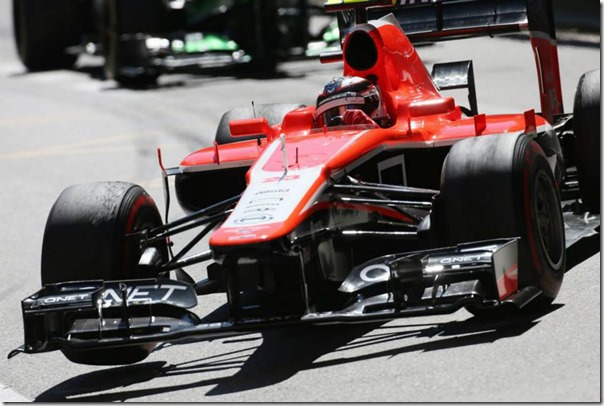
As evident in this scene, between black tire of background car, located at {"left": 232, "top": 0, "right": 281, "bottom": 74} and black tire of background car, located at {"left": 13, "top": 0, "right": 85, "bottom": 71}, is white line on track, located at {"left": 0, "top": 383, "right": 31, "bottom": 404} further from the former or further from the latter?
black tire of background car, located at {"left": 13, "top": 0, "right": 85, "bottom": 71}

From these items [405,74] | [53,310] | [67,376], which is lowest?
[67,376]

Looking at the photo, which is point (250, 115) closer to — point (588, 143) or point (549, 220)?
point (588, 143)

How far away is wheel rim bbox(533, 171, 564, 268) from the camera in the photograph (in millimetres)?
7012

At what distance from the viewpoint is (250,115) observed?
9.69 metres

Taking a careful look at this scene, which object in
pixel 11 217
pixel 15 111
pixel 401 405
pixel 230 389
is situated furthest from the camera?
pixel 15 111

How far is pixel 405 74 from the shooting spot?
28.2 ft

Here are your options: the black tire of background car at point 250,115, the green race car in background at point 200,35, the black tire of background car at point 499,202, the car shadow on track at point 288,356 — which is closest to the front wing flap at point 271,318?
the black tire of background car at point 499,202

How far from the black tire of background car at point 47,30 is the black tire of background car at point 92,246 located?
15530 mm

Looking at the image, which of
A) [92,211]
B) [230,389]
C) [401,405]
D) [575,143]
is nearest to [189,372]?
[230,389]

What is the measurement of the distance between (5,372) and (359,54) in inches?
116

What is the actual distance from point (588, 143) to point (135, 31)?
12.1 m

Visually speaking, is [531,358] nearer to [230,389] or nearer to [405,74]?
[230,389]

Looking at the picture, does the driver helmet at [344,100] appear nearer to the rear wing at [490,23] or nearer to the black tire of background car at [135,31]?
the rear wing at [490,23]

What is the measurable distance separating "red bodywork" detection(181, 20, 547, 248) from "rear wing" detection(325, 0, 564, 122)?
3.95ft
